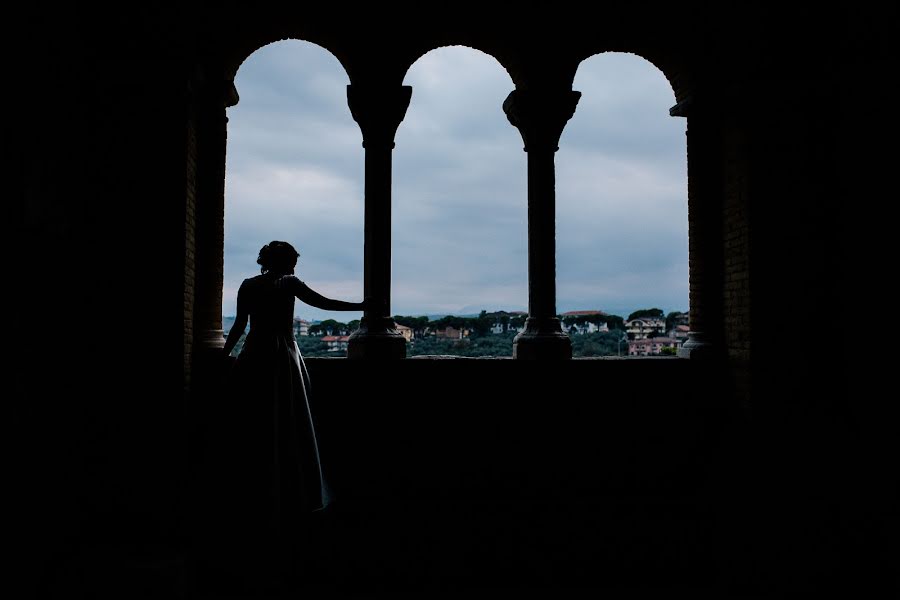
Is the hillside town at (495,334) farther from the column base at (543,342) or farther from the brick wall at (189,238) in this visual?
the brick wall at (189,238)

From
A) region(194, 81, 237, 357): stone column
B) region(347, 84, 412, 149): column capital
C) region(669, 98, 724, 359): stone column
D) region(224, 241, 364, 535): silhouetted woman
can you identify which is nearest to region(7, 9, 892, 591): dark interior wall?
region(669, 98, 724, 359): stone column

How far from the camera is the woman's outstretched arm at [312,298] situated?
3.74 meters

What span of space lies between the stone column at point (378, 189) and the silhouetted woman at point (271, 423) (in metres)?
0.92

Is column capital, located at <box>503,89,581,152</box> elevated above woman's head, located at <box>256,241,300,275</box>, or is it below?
above

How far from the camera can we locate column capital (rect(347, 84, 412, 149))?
4.56 meters

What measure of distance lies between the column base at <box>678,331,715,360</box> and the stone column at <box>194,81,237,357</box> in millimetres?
3391

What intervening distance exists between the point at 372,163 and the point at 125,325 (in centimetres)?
198

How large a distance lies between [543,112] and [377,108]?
1220mm

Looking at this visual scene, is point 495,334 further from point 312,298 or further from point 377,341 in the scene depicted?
point 312,298

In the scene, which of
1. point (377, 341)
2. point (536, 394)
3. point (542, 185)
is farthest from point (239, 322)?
point (542, 185)

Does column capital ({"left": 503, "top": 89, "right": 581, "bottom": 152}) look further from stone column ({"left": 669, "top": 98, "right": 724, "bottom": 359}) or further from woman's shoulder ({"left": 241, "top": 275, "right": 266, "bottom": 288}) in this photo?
woman's shoulder ({"left": 241, "top": 275, "right": 266, "bottom": 288})

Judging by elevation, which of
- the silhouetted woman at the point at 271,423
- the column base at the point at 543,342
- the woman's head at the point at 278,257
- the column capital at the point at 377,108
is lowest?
the silhouetted woman at the point at 271,423

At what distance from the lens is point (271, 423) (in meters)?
3.55

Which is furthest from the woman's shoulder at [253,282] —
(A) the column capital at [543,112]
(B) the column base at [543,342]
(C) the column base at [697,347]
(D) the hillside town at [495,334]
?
(C) the column base at [697,347]
